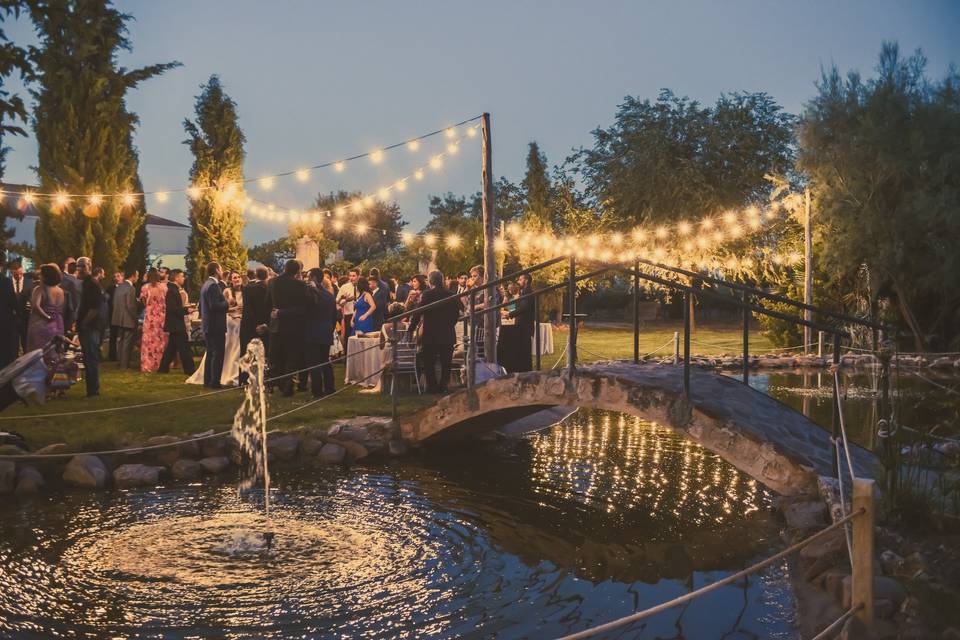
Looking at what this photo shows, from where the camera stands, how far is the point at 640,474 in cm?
888

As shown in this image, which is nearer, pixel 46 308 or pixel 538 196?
pixel 46 308

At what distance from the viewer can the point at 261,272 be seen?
12375 millimetres

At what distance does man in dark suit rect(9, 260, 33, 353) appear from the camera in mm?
12727

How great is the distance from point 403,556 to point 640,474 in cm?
342

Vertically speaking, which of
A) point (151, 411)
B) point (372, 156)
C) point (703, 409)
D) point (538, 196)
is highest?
point (538, 196)

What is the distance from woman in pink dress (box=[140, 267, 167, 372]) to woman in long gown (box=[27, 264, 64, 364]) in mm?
3155

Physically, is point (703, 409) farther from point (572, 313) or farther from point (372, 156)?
point (372, 156)

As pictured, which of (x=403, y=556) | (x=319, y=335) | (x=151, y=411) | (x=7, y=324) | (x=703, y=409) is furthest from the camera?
(x=319, y=335)

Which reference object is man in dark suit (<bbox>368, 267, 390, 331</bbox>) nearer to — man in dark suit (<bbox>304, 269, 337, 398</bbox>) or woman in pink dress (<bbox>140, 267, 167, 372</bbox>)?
man in dark suit (<bbox>304, 269, 337, 398</bbox>)

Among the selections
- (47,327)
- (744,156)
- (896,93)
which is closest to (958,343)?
(896,93)

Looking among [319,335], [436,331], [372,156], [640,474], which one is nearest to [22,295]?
[319,335]

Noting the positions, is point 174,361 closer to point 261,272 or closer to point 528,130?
point 261,272

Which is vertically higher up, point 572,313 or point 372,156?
point 372,156

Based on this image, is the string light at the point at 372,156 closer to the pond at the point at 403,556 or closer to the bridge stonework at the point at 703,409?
the bridge stonework at the point at 703,409
